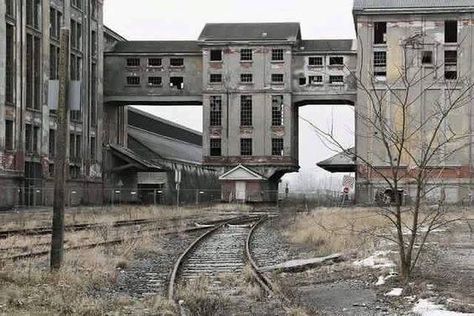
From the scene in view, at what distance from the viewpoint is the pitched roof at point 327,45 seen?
69.3 metres

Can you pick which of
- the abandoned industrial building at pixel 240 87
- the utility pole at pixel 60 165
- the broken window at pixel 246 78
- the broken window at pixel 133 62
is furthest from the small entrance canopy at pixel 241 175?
the utility pole at pixel 60 165

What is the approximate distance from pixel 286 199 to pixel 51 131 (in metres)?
23.2

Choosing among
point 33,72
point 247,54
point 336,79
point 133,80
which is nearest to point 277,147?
point 336,79

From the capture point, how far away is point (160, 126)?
94.5 metres

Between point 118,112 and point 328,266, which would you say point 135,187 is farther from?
point 328,266

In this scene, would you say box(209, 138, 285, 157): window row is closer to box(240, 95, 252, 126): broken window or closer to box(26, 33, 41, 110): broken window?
box(240, 95, 252, 126): broken window

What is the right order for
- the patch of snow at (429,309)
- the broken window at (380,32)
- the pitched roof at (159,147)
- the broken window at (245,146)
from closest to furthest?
the patch of snow at (429,309), the broken window at (380,32), the broken window at (245,146), the pitched roof at (159,147)

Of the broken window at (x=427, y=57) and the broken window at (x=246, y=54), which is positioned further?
the broken window at (x=246, y=54)

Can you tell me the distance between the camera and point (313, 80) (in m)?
69.6

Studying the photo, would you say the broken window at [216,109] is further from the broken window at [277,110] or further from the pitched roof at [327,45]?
the pitched roof at [327,45]

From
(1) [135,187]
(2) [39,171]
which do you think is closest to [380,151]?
(1) [135,187]

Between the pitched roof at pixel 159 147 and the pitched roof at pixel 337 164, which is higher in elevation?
the pitched roof at pixel 159 147

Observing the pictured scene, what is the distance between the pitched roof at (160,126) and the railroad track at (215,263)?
65.0 m

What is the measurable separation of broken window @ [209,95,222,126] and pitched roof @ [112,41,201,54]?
5400mm
